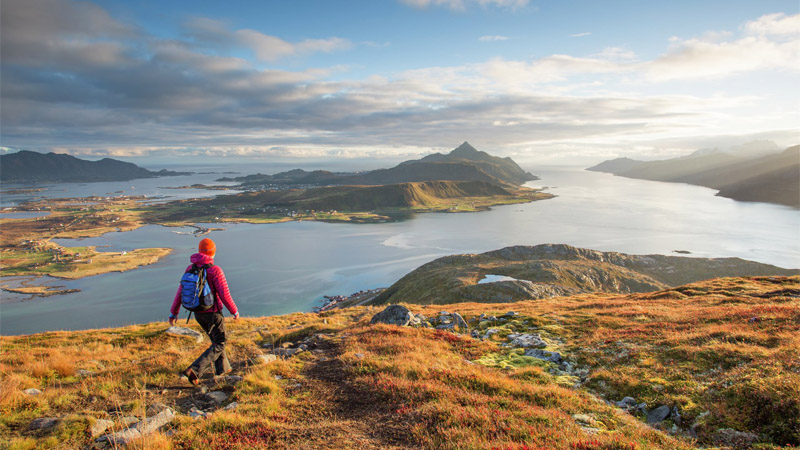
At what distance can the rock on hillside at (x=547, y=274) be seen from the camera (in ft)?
167

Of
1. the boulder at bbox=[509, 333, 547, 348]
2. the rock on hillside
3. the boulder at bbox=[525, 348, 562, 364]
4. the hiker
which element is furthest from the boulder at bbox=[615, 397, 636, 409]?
the rock on hillside

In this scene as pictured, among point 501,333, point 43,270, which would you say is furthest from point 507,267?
point 43,270

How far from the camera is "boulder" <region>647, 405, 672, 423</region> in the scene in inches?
316

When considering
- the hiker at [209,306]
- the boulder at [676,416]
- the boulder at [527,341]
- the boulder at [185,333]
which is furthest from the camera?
the boulder at [185,333]

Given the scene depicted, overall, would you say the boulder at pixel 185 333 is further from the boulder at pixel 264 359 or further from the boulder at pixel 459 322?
the boulder at pixel 459 322

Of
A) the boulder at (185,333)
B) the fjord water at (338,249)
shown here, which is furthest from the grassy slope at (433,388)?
the fjord water at (338,249)

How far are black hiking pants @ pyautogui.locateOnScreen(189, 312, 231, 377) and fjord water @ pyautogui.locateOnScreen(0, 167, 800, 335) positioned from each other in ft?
94.5

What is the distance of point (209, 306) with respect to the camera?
9.61 m

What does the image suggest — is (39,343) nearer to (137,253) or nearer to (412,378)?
(412,378)

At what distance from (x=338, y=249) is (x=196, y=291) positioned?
395 ft

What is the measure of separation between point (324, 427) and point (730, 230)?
677ft

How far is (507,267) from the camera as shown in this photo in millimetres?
67062

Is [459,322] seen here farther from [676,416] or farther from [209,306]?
[209,306]

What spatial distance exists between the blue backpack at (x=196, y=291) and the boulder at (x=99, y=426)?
2.95m
